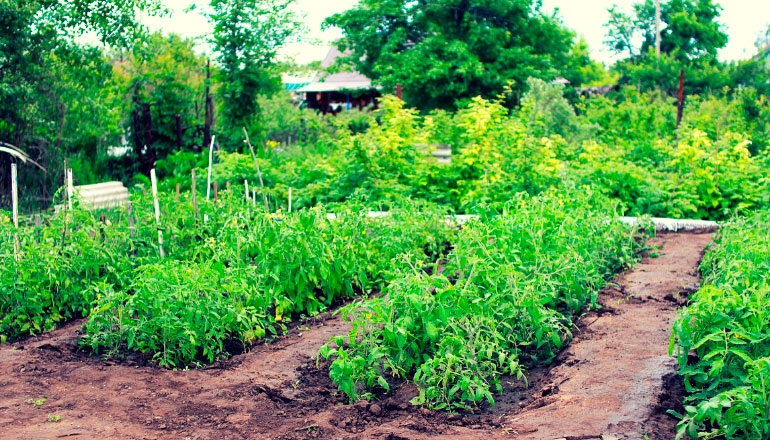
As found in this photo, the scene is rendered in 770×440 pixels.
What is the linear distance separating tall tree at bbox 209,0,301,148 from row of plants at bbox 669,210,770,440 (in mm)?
12738

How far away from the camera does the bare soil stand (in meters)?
4.39

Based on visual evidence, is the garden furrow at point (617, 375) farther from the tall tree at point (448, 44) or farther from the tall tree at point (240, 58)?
the tall tree at point (448, 44)

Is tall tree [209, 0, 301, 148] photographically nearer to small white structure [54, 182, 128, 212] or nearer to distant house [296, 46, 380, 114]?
small white structure [54, 182, 128, 212]

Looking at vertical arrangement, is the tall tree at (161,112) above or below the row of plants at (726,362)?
above

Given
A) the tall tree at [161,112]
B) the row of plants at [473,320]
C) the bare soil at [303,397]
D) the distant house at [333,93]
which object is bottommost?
the bare soil at [303,397]

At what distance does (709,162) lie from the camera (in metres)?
11.3

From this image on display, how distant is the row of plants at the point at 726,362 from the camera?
13.0ft

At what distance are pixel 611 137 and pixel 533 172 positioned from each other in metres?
6.01

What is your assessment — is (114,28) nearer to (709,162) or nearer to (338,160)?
(338,160)

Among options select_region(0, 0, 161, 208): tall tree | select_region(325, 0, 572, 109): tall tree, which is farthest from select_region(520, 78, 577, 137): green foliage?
select_region(0, 0, 161, 208): tall tree

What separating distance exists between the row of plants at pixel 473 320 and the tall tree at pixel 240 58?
1055cm

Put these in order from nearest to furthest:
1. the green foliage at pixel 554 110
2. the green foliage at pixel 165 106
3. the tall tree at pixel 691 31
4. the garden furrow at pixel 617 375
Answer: the garden furrow at pixel 617 375
the green foliage at pixel 165 106
the green foliage at pixel 554 110
the tall tree at pixel 691 31

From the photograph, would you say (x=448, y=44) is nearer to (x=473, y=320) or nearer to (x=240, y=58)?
(x=240, y=58)

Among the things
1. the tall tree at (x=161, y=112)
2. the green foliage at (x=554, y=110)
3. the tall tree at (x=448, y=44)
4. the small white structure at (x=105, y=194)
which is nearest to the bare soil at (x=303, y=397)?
the small white structure at (x=105, y=194)
